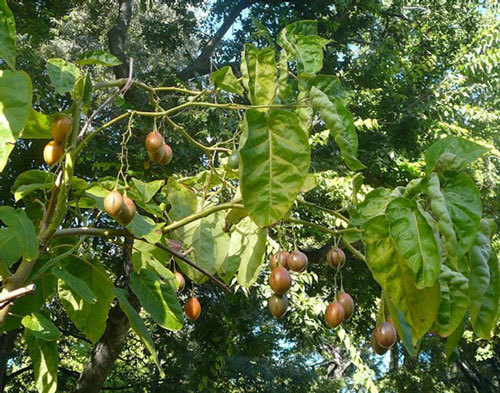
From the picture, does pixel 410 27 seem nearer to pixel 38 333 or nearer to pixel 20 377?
pixel 20 377

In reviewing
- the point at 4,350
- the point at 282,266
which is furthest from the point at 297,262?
the point at 4,350

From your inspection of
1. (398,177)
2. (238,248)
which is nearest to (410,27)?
(398,177)

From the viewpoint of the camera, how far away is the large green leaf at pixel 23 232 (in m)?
0.60

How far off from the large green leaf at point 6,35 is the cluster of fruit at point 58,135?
12 cm

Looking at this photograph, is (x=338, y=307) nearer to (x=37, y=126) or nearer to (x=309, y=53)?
(x=309, y=53)

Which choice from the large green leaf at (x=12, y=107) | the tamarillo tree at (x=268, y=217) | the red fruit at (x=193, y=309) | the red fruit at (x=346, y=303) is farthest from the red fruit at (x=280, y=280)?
the large green leaf at (x=12, y=107)

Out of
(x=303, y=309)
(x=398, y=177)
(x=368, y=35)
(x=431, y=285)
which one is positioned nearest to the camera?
(x=431, y=285)

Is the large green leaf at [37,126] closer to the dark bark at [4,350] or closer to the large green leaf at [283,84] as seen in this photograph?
the large green leaf at [283,84]

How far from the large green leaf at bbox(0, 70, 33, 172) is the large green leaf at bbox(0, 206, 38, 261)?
10cm

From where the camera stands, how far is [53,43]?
908cm

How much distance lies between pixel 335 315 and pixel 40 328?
437mm

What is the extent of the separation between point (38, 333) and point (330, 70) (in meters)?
5.59

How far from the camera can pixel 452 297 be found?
21.0 inches

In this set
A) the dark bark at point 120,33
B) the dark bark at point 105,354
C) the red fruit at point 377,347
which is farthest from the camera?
the dark bark at point 120,33
